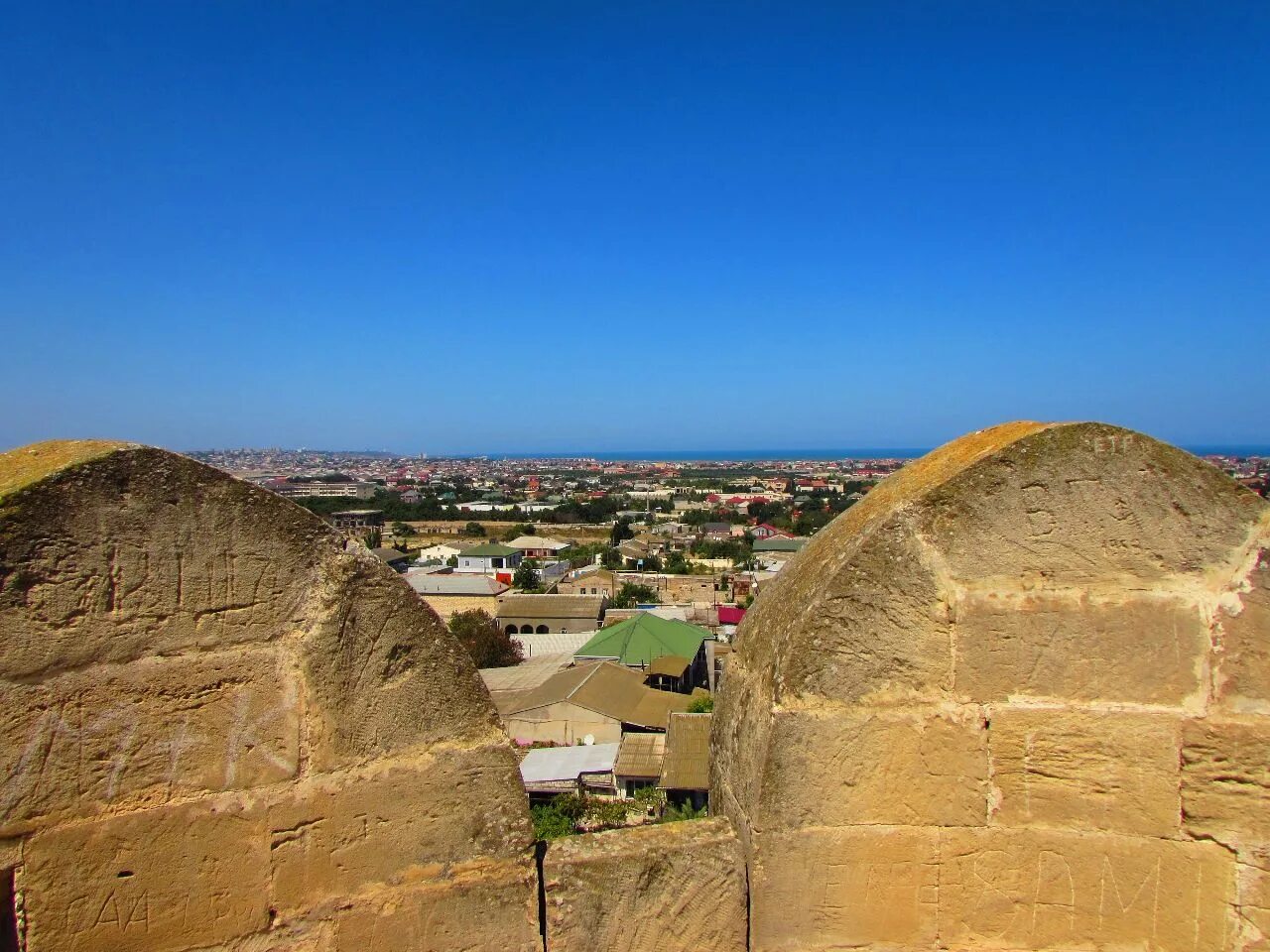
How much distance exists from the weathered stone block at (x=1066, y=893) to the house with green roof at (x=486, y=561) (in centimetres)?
5730

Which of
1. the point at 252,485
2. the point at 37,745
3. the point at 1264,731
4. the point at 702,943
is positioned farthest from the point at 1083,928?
the point at 37,745

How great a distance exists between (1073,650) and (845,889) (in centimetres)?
93

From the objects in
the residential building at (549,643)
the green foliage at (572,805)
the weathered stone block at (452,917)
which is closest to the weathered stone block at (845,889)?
the weathered stone block at (452,917)

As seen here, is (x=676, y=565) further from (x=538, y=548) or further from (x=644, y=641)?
(x=644, y=641)

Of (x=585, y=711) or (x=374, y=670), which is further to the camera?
(x=585, y=711)

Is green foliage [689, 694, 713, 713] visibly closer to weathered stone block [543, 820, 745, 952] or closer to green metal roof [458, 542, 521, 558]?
weathered stone block [543, 820, 745, 952]

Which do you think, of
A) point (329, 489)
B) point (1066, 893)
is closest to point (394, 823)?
point (1066, 893)

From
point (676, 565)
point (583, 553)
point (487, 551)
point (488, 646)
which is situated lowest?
point (583, 553)

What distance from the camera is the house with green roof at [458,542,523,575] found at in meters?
60.3

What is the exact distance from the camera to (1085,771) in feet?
7.54

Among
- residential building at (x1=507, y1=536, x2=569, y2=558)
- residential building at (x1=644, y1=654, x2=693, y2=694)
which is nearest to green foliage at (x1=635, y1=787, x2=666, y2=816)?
residential building at (x1=644, y1=654, x2=693, y2=694)

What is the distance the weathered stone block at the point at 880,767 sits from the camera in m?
2.26

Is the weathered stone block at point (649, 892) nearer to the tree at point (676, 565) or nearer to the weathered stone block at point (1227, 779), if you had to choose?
the weathered stone block at point (1227, 779)

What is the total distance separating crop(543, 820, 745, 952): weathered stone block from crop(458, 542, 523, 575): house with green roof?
2254 inches
